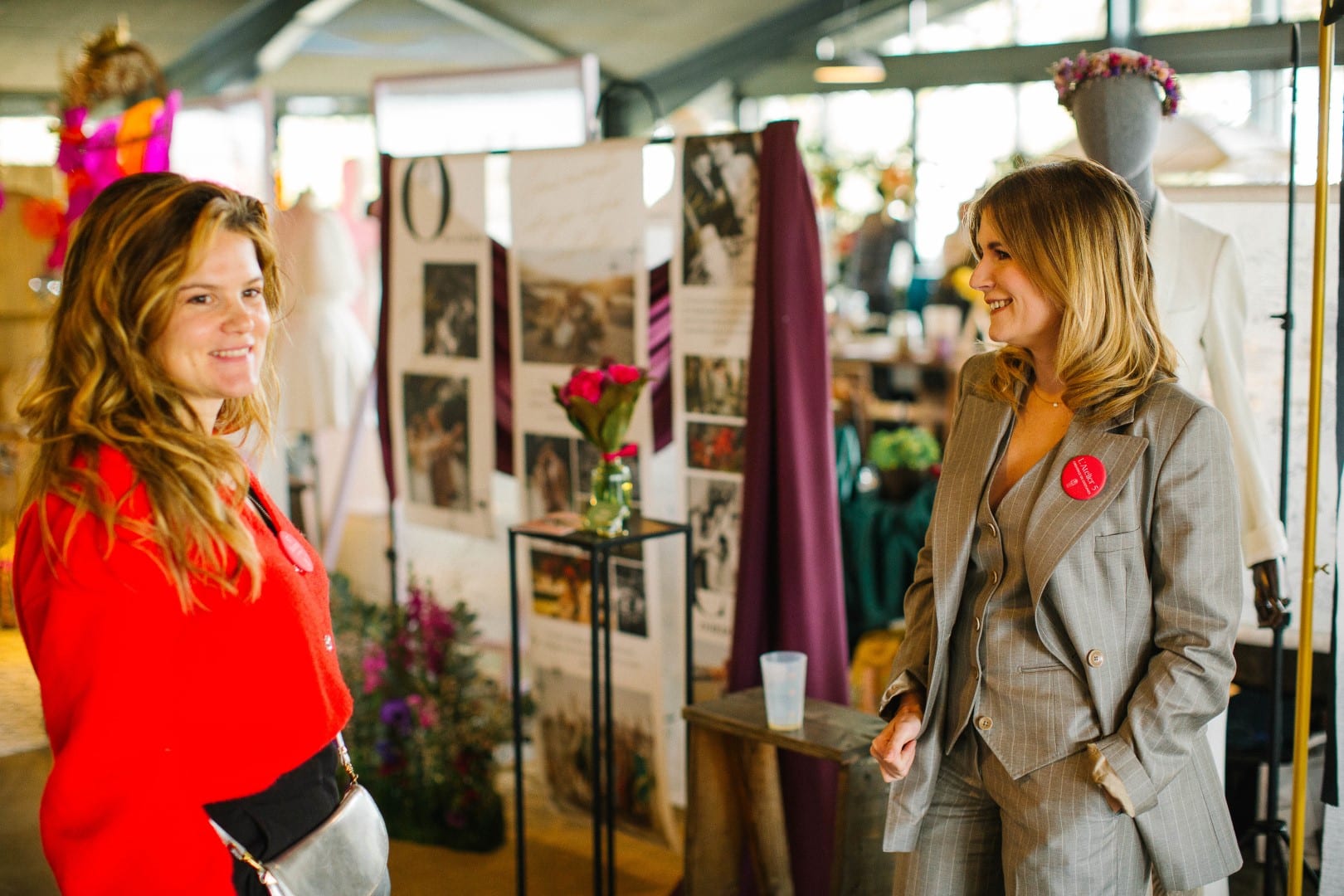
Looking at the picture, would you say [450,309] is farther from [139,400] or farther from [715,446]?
[139,400]

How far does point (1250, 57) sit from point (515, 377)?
6.05 metres

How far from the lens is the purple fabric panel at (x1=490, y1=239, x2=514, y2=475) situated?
3420 mm

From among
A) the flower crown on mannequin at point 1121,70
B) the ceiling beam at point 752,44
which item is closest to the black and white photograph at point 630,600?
the flower crown on mannequin at point 1121,70

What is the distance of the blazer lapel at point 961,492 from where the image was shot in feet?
5.53

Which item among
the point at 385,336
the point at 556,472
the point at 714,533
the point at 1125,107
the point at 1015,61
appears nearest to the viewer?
the point at 1125,107

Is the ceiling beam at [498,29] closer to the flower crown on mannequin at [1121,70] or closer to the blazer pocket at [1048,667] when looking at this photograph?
the flower crown on mannequin at [1121,70]

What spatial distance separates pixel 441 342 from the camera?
356 centimetres

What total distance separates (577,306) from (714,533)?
0.73 meters

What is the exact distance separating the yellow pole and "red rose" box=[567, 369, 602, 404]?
1380 mm

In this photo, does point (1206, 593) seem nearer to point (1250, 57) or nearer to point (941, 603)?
point (941, 603)

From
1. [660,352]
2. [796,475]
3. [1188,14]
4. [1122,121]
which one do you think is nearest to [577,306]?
[660,352]

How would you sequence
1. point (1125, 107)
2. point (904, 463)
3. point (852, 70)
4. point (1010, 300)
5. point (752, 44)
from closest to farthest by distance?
point (1010, 300), point (1125, 107), point (904, 463), point (852, 70), point (752, 44)

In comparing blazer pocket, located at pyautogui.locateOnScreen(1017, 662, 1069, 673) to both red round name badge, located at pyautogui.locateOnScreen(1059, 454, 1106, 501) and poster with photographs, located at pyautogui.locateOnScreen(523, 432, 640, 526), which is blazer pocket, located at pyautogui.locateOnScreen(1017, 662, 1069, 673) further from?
poster with photographs, located at pyautogui.locateOnScreen(523, 432, 640, 526)

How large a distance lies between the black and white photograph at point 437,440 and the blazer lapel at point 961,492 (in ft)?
6.63
